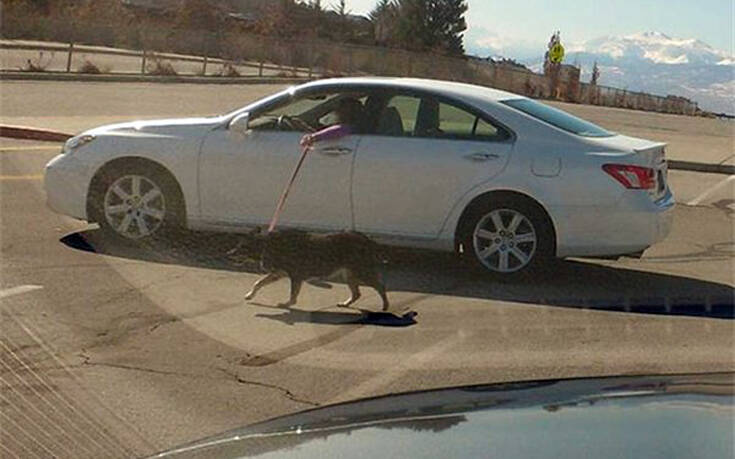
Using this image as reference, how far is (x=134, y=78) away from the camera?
34.7 m

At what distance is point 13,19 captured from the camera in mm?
52312

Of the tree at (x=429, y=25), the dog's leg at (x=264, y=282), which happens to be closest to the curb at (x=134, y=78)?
the tree at (x=429, y=25)

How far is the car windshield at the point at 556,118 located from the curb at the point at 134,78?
22985mm

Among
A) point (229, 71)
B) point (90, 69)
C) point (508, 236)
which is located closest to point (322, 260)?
point (508, 236)

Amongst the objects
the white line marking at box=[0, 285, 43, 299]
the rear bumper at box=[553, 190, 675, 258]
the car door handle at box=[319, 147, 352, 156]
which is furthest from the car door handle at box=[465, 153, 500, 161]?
the white line marking at box=[0, 285, 43, 299]

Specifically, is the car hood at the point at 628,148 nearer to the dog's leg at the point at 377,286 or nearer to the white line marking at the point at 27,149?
the dog's leg at the point at 377,286

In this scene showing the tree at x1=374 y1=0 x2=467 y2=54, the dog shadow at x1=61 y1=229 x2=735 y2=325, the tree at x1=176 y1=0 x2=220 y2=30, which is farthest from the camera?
the tree at x1=374 y1=0 x2=467 y2=54

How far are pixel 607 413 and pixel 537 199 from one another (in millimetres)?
5268

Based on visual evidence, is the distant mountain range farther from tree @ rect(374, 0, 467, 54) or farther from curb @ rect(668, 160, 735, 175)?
curb @ rect(668, 160, 735, 175)

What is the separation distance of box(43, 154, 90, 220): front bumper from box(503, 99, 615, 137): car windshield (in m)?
3.53

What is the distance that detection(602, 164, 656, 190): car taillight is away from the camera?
335 inches

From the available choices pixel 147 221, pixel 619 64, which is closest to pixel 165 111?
pixel 147 221

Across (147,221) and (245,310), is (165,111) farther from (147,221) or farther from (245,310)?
(245,310)

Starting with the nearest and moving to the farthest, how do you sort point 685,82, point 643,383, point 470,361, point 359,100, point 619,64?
point 643,383 → point 470,361 → point 359,100 → point 685,82 → point 619,64
